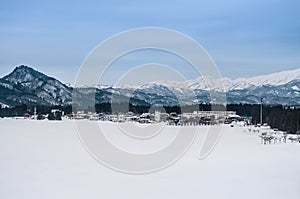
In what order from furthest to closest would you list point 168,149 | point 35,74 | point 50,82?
point 35,74 < point 50,82 < point 168,149

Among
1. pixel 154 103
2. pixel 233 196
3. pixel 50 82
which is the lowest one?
pixel 233 196

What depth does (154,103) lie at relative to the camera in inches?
2253

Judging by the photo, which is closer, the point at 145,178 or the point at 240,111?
the point at 145,178

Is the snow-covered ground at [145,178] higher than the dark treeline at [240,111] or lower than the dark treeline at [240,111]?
lower

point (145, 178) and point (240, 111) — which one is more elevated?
point (240, 111)

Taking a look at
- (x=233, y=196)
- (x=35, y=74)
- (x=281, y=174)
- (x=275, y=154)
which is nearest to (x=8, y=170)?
(x=233, y=196)

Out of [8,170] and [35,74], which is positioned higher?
[35,74]

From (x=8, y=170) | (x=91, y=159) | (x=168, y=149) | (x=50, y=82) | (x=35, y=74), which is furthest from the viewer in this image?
(x=35, y=74)

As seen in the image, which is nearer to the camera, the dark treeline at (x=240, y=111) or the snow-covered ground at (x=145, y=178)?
the snow-covered ground at (x=145, y=178)

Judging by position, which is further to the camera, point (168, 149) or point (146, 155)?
point (168, 149)

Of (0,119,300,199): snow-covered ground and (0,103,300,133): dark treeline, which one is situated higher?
(0,103,300,133): dark treeline

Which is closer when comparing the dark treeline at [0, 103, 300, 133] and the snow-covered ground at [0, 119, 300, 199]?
the snow-covered ground at [0, 119, 300, 199]

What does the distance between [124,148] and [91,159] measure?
344 centimetres

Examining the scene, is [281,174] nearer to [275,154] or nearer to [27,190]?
[275,154]
